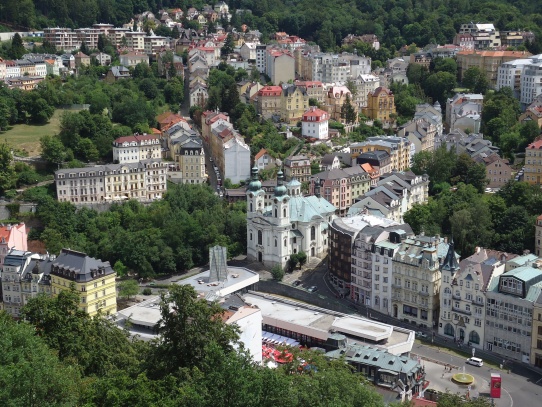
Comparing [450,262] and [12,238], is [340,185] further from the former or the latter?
[12,238]

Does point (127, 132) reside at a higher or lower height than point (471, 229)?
higher

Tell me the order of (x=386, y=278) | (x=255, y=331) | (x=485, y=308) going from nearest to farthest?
(x=255, y=331) < (x=485, y=308) < (x=386, y=278)

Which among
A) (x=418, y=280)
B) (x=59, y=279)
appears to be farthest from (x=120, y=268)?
(x=418, y=280)

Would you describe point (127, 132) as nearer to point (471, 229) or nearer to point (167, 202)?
point (167, 202)

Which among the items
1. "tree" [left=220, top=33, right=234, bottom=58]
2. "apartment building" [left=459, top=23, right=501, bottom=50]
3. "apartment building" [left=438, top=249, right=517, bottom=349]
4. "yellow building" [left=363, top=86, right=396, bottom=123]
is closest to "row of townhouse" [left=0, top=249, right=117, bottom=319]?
"apartment building" [left=438, top=249, right=517, bottom=349]

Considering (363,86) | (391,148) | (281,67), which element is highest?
(281,67)

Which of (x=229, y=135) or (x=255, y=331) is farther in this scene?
(x=229, y=135)

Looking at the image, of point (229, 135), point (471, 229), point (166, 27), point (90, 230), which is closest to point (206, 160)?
point (229, 135)

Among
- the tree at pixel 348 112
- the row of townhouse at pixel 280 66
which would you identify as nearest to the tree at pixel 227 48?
the row of townhouse at pixel 280 66
